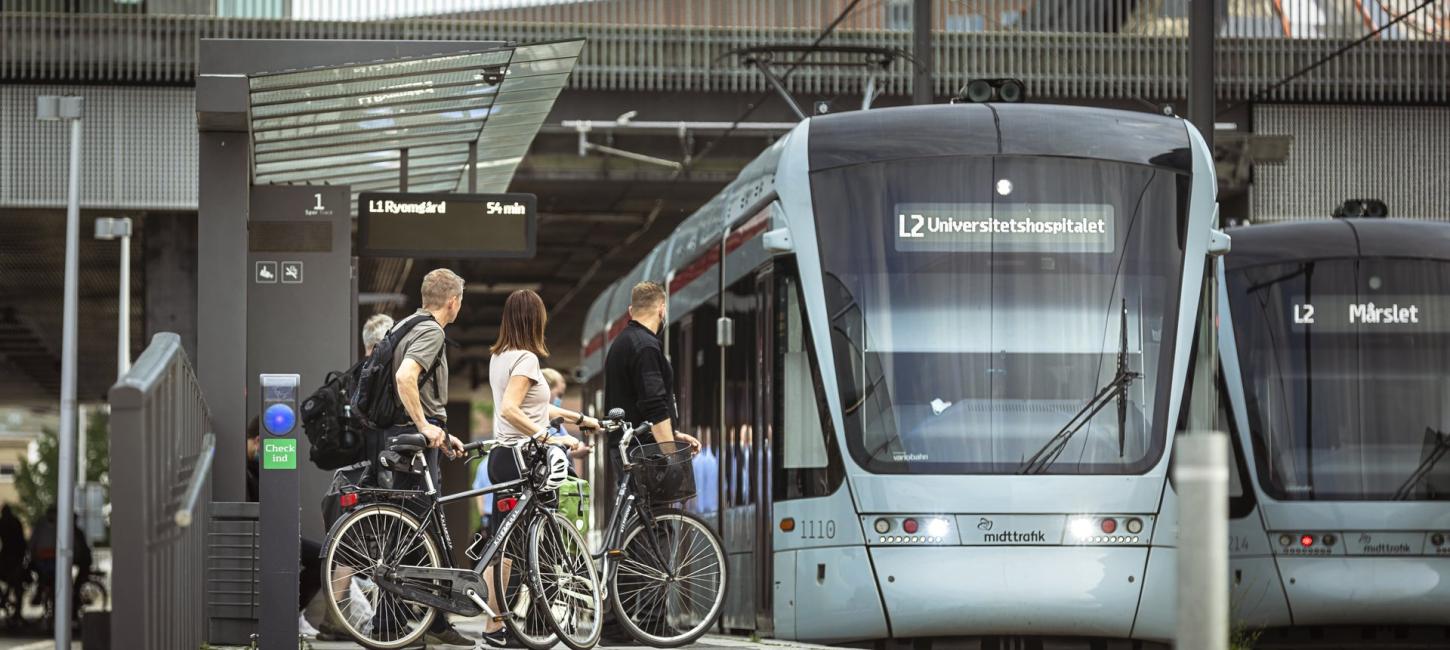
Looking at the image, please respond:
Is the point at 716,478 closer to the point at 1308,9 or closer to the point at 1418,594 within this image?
the point at 1418,594

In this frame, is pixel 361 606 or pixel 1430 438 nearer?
pixel 361 606

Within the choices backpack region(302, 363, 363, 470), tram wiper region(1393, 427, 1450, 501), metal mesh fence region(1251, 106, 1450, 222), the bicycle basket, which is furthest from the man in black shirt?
metal mesh fence region(1251, 106, 1450, 222)

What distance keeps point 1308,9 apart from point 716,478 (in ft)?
43.0

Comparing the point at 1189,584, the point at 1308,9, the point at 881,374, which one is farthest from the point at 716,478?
the point at 1308,9

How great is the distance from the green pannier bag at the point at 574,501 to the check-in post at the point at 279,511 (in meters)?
1.92

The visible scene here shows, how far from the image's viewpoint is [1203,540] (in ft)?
15.1

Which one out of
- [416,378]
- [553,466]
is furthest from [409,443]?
[553,466]

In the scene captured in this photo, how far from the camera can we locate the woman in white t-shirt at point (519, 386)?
9.08m

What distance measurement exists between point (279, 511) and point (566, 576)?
1.20 m

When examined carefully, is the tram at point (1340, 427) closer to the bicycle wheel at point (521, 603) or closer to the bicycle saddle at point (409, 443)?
the bicycle wheel at point (521, 603)

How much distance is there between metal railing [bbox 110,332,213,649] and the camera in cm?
646

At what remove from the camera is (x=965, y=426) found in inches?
403

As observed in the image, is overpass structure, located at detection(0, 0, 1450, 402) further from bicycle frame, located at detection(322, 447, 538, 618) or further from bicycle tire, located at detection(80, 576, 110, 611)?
bicycle frame, located at detection(322, 447, 538, 618)

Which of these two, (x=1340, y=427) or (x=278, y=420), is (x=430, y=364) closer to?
(x=278, y=420)
